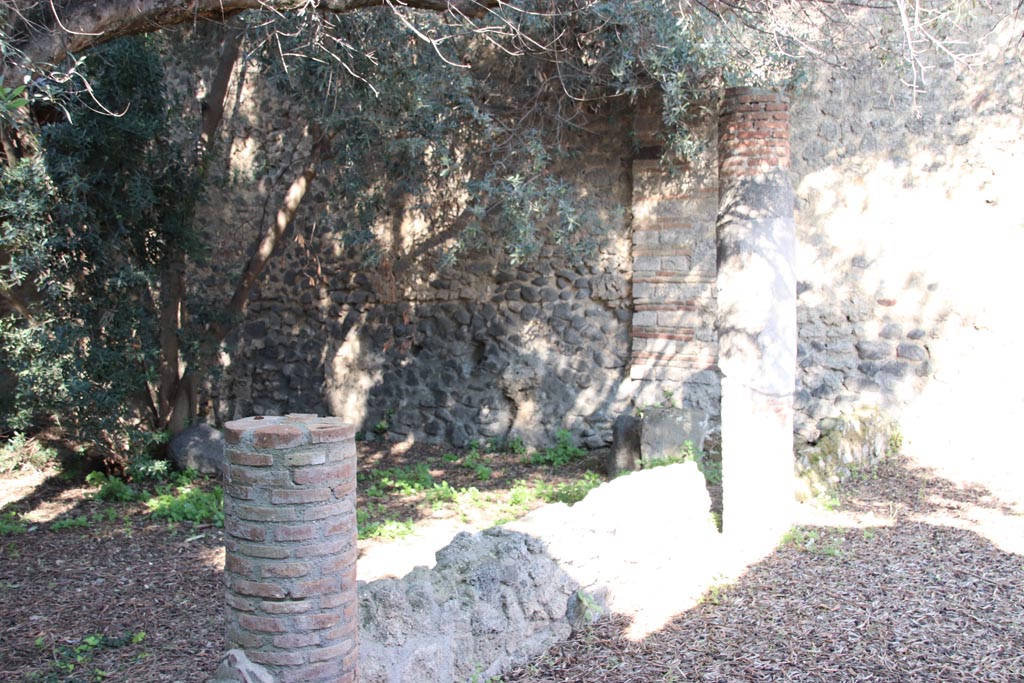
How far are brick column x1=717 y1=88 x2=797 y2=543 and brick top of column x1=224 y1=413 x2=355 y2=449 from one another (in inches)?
127

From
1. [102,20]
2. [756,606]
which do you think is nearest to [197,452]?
[102,20]

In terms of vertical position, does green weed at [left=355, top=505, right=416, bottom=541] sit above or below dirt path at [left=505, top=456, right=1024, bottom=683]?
above

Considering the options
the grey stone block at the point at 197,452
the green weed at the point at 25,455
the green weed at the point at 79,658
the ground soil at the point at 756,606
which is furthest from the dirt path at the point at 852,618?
the green weed at the point at 25,455

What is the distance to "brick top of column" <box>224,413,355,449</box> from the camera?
113 inches

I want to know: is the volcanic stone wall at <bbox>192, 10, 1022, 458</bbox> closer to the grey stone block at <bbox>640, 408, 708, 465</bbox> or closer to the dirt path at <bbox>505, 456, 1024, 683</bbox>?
the grey stone block at <bbox>640, 408, 708, 465</bbox>

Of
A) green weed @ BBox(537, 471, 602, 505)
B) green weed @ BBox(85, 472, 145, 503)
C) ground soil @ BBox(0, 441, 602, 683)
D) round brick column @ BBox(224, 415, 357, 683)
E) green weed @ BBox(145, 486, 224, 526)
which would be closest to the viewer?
round brick column @ BBox(224, 415, 357, 683)

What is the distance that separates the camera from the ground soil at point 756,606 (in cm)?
408

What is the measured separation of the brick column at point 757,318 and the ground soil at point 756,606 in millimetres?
407

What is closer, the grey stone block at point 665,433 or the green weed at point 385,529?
the green weed at point 385,529

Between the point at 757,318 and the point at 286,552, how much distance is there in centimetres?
358

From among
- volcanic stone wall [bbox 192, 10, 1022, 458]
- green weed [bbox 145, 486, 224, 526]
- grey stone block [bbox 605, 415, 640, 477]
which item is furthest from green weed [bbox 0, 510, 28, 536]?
grey stone block [bbox 605, 415, 640, 477]

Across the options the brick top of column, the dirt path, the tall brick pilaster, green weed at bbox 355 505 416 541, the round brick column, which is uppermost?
the tall brick pilaster

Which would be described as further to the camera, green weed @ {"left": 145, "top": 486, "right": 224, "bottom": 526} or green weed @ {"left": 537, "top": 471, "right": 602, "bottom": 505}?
green weed @ {"left": 537, "top": 471, "right": 602, "bottom": 505}

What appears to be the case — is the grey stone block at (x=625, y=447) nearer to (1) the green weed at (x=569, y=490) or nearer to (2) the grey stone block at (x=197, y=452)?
(1) the green weed at (x=569, y=490)
